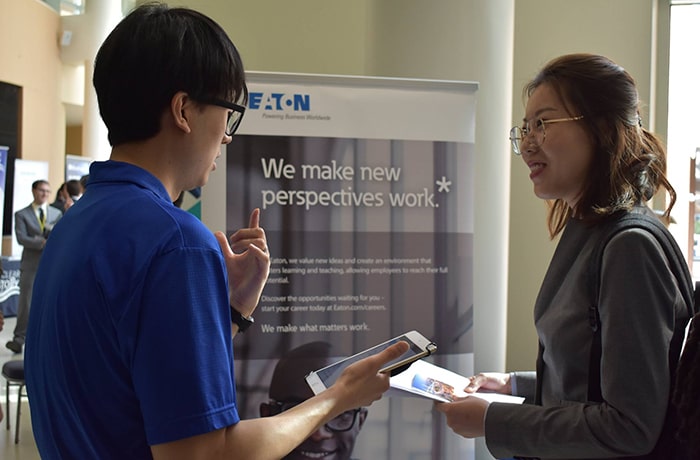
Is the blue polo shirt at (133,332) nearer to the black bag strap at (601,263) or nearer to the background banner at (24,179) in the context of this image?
the black bag strap at (601,263)

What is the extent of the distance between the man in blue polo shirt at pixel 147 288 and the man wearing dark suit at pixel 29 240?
615 cm

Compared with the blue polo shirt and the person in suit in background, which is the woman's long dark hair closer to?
the blue polo shirt

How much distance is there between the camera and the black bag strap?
4.36 feet

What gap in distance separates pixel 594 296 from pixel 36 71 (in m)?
10.8

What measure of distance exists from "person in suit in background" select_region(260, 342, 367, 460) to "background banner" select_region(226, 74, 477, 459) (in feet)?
0.12

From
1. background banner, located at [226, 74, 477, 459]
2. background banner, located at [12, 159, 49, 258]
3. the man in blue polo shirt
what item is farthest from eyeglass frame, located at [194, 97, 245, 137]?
background banner, located at [12, 159, 49, 258]

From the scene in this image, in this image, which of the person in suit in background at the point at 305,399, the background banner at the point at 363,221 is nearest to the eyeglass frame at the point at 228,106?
the background banner at the point at 363,221

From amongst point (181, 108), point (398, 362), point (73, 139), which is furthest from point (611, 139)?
point (73, 139)

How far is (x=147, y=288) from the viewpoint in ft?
2.77

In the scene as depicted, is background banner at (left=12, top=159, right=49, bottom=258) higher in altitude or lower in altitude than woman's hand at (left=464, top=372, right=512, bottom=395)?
higher

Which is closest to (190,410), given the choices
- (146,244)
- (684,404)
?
(146,244)

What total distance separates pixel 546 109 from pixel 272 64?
2.77m

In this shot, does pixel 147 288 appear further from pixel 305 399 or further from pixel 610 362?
pixel 305 399

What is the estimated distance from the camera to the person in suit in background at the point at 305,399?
283 cm
